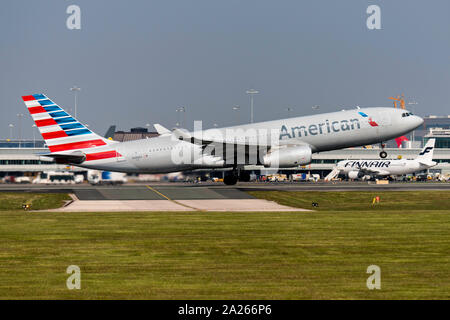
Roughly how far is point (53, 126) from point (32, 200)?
8.26m

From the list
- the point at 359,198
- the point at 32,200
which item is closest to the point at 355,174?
the point at 359,198

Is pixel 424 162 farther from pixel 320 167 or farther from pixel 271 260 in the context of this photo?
pixel 271 260

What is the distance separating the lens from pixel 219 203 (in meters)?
55.5

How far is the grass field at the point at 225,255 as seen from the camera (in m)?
20.0

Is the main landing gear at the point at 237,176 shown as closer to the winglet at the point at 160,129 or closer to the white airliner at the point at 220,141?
the white airliner at the point at 220,141

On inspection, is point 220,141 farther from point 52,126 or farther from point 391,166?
point 391,166

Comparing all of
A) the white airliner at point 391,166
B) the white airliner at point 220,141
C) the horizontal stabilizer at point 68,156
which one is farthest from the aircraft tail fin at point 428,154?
the horizontal stabilizer at point 68,156

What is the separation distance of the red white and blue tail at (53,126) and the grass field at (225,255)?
20828 mm

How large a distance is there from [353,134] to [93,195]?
27.0 m

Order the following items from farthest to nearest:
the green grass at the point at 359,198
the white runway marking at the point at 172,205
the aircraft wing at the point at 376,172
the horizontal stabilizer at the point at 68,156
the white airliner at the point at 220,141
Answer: the aircraft wing at the point at 376,172
the white airliner at the point at 220,141
the horizontal stabilizer at the point at 68,156
the green grass at the point at 359,198
the white runway marking at the point at 172,205

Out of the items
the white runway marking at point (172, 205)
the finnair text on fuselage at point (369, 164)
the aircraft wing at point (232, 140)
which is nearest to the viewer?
the white runway marking at point (172, 205)

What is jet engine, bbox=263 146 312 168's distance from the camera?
212ft
